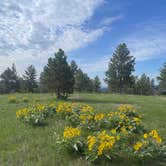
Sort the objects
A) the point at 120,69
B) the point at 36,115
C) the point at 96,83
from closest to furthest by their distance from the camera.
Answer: the point at 36,115 → the point at 120,69 → the point at 96,83

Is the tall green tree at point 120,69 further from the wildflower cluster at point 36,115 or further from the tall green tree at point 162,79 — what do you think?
the wildflower cluster at point 36,115

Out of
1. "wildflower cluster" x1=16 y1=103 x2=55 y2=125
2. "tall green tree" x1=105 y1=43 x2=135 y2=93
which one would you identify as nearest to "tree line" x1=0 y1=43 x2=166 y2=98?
"tall green tree" x1=105 y1=43 x2=135 y2=93

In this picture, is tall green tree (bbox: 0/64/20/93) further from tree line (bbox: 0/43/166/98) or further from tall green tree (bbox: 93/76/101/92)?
tall green tree (bbox: 93/76/101/92)

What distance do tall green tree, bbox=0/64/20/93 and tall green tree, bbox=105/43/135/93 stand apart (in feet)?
67.8

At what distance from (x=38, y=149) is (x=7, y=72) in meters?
49.5

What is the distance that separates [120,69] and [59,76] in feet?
75.3

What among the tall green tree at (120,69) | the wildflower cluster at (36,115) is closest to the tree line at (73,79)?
the tall green tree at (120,69)

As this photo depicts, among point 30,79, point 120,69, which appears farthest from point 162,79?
point 30,79

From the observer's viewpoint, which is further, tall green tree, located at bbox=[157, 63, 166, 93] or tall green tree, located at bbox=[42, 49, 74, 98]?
tall green tree, located at bbox=[157, 63, 166, 93]

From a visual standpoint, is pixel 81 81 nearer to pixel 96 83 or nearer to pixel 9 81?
pixel 96 83

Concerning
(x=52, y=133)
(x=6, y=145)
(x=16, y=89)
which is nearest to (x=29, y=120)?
(x=52, y=133)

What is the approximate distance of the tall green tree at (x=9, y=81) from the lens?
51.1 m

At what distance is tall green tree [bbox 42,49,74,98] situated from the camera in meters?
19.1

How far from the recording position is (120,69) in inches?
1604
